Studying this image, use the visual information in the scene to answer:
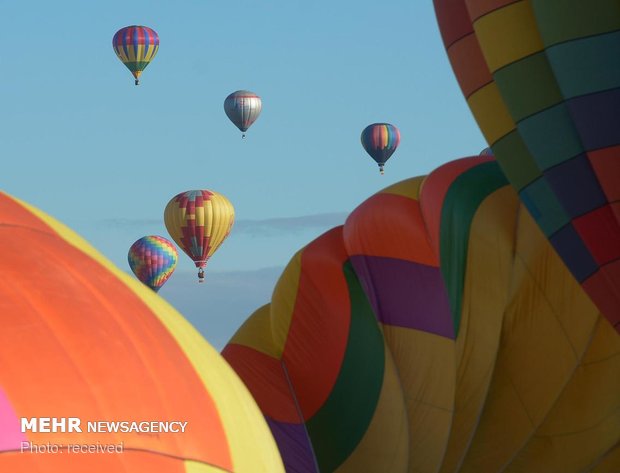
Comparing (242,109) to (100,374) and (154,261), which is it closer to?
(154,261)

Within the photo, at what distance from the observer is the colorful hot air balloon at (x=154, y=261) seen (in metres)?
37.5

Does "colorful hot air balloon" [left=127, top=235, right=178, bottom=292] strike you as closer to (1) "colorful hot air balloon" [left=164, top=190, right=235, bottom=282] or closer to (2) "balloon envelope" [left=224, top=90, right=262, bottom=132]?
(1) "colorful hot air balloon" [left=164, top=190, right=235, bottom=282]

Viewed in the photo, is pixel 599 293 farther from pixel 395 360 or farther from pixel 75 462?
pixel 75 462

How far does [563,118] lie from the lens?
11.0 m

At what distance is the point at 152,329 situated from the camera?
5.16 m

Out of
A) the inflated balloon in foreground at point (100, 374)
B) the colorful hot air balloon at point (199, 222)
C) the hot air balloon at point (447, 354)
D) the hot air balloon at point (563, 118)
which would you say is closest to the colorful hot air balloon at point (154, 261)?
the colorful hot air balloon at point (199, 222)

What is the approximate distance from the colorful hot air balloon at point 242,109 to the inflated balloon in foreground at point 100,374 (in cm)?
3641

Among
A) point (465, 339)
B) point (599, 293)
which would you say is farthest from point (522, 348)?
point (599, 293)

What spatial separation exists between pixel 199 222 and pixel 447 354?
73.7ft

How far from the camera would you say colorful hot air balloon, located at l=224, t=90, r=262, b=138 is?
41719 mm

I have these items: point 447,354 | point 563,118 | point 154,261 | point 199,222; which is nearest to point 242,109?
point 154,261

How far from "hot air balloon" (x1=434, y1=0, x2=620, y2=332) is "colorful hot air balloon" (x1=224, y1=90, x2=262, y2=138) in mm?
29913

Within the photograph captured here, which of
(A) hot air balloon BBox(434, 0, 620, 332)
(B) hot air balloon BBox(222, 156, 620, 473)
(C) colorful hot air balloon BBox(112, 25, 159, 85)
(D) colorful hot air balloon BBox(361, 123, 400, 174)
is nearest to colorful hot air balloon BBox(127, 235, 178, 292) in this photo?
(C) colorful hot air balloon BBox(112, 25, 159, 85)

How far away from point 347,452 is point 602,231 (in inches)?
138
